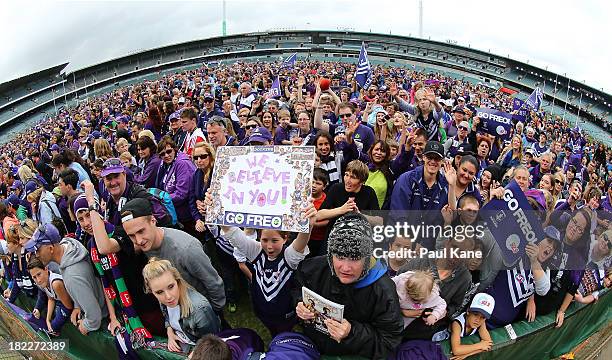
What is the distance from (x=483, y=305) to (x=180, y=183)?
124 inches

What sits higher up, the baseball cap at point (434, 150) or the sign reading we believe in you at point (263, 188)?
the baseball cap at point (434, 150)

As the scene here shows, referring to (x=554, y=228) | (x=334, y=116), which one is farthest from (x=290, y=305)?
(x=334, y=116)

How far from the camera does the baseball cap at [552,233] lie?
324cm

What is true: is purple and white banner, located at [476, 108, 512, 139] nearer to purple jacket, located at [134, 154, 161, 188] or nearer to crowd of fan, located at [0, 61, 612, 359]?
crowd of fan, located at [0, 61, 612, 359]

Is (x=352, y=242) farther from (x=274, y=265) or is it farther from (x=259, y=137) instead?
(x=259, y=137)

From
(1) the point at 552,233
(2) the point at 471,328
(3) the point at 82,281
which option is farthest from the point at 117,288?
(1) the point at 552,233

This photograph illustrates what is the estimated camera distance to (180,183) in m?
4.29

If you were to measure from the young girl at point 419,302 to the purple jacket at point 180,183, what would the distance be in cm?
252

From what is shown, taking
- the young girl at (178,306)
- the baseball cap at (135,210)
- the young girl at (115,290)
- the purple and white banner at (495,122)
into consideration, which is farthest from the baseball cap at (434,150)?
the purple and white banner at (495,122)

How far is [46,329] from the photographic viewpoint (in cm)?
387

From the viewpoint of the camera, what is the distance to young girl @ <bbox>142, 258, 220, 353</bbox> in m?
2.65

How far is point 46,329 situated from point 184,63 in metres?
47.9

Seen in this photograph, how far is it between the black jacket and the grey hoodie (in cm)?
186

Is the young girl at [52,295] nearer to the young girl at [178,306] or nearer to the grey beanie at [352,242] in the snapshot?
the young girl at [178,306]
